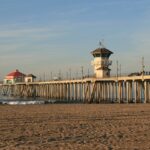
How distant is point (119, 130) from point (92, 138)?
95.3 inches

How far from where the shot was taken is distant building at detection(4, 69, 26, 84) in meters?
102

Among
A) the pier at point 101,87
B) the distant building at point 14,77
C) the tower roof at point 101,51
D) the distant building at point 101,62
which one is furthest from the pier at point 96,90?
the distant building at point 14,77

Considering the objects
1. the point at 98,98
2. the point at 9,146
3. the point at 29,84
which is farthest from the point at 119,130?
the point at 29,84

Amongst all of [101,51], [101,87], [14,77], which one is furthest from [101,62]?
[14,77]

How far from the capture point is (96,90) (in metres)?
51.5

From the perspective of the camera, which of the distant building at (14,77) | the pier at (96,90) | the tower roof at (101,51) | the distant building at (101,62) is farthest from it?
the distant building at (14,77)

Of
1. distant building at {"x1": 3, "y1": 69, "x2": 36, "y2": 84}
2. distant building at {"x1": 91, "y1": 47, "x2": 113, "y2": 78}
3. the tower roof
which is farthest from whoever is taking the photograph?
distant building at {"x1": 3, "y1": 69, "x2": 36, "y2": 84}

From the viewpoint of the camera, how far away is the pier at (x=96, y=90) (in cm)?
4331

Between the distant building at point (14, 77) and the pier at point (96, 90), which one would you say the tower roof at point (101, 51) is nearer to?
the pier at point (96, 90)

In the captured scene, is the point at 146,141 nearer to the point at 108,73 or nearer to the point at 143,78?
the point at 143,78

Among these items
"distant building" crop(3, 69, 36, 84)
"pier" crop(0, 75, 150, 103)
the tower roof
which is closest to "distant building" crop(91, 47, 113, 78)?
the tower roof

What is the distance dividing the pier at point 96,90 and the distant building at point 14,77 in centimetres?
1464

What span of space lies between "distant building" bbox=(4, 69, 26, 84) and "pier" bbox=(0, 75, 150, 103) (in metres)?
14.6

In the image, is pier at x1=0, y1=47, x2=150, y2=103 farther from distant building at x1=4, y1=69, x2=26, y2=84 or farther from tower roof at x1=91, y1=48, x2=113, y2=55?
distant building at x1=4, y1=69, x2=26, y2=84
